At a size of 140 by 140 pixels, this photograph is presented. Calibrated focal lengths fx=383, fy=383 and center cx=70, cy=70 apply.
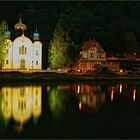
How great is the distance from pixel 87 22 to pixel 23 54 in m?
16.8

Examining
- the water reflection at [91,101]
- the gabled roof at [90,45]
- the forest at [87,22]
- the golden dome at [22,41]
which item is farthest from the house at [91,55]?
the water reflection at [91,101]

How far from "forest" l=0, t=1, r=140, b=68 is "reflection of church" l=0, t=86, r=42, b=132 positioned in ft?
96.9

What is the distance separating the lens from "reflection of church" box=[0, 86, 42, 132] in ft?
60.2

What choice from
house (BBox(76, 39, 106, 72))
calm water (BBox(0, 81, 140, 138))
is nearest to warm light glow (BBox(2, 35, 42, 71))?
house (BBox(76, 39, 106, 72))

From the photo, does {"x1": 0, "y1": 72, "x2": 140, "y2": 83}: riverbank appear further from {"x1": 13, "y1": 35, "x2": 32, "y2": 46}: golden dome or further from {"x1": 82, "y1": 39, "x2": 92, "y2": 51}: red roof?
{"x1": 82, "y1": 39, "x2": 92, "y2": 51}: red roof

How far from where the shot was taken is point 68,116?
738 inches

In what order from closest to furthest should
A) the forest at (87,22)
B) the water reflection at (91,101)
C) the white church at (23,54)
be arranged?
the water reflection at (91,101) → the white church at (23,54) → the forest at (87,22)

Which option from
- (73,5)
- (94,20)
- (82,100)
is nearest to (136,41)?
(94,20)

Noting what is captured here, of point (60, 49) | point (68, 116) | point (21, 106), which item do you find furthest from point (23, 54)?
point (68, 116)

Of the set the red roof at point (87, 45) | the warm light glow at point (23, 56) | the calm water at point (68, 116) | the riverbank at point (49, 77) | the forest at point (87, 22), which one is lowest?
the calm water at point (68, 116)

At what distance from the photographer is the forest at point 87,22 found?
60875mm

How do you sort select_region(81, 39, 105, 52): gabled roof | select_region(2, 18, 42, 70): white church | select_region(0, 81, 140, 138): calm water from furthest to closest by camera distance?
select_region(81, 39, 105, 52): gabled roof → select_region(2, 18, 42, 70): white church → select_region(0, 81, 140, 138): calm water

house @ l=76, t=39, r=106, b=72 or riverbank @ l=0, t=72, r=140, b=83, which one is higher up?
house @ l=76, t=39, r=106, b=72

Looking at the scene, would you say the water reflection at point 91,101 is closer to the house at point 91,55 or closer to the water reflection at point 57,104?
the water reflection at point 57,104
